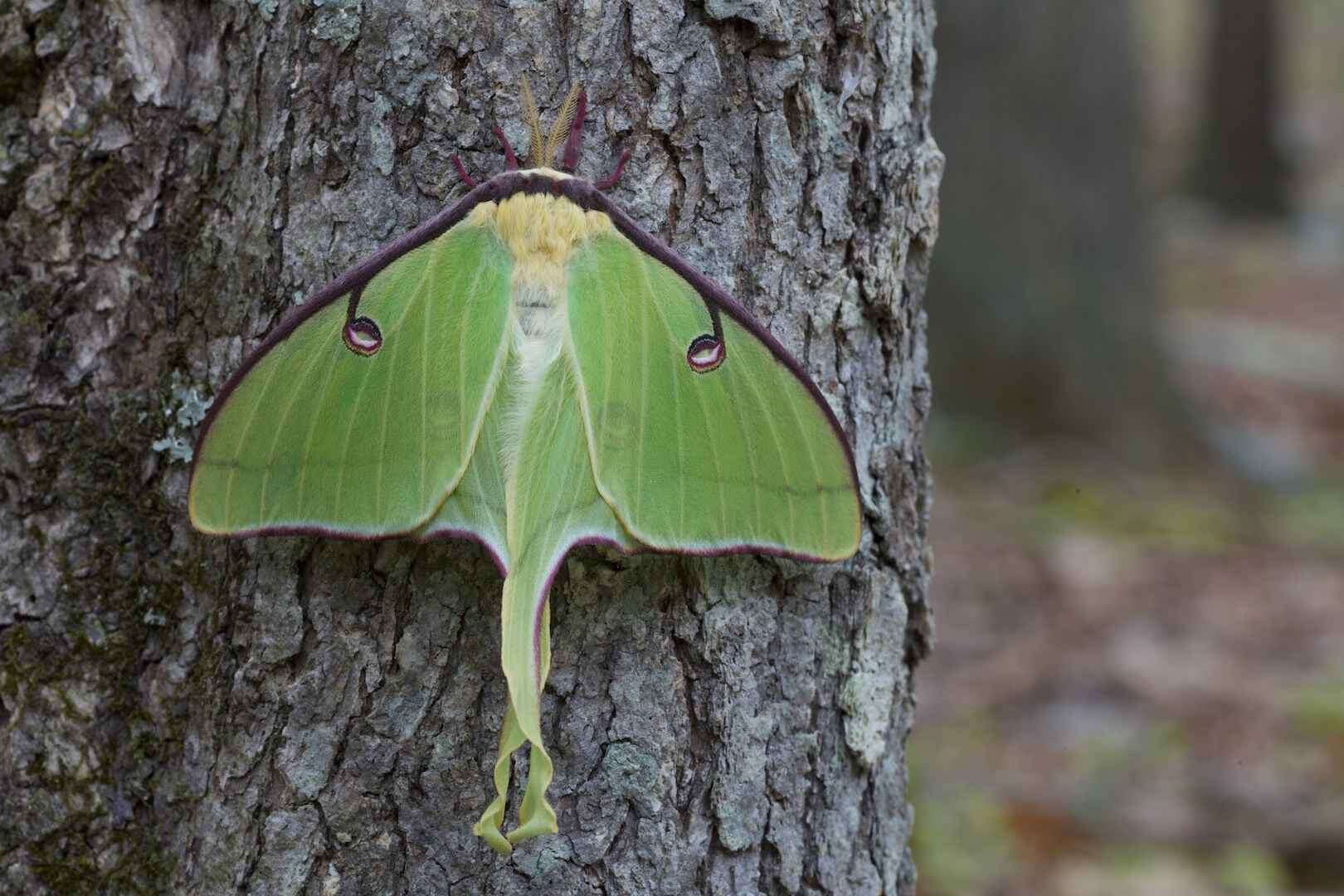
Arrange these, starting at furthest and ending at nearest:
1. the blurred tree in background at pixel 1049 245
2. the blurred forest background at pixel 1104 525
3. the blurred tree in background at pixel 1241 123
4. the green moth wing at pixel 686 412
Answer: the blurred tree in background at pixel 1241 123
the blurred tree in background at pixel 1049 245
the blurred forest background at pixel 1104 525
the green moth wing at pixel 686 412

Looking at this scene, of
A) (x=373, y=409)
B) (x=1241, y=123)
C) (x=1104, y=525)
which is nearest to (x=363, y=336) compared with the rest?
(x=373, y=409)

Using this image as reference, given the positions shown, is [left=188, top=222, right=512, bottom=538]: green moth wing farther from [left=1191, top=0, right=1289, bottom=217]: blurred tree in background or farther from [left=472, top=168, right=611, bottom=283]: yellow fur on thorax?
[left=1191, top=0, right=1289, bottom=217]: blurred tree in background

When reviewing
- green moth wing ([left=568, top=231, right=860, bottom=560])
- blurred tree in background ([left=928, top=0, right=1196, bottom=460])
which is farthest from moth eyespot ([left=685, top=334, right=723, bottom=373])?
blurred tree in background ([left=928, top=0, right=1196, bottom=460])

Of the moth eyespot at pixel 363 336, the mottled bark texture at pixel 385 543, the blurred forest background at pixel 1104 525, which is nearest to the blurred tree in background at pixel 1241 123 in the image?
the blurred forest background at pixel 1104 525

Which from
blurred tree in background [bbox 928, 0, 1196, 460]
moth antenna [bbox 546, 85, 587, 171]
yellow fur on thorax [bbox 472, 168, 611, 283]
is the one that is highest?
blurred tree in background [bbox 928, 0, 1196, 460]

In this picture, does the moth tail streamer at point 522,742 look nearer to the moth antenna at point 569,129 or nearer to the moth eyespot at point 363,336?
the moth eyespot at point 363,336

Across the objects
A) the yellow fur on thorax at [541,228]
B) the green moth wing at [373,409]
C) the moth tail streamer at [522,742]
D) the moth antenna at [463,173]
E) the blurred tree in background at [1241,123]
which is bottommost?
the moth tail streamer at [522,742]
